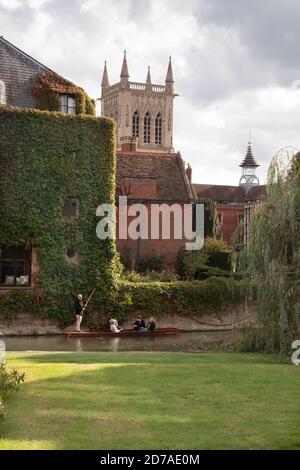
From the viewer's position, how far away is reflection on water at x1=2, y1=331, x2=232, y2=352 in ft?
89.5

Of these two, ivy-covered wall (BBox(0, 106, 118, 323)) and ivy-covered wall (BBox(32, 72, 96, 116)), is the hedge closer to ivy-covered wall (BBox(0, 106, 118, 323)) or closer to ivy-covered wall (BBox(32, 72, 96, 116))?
ivy-covered wall (BBox(0, 106, 118, 323))

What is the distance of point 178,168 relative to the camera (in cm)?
5062

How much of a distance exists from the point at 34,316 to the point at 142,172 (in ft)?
54.3

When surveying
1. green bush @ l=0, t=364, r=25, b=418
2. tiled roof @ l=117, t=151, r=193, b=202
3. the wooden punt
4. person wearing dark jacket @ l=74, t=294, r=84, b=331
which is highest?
tiled roof @ l=117, t=151, r=193, b=202

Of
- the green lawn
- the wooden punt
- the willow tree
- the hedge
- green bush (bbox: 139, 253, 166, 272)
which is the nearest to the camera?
the green lawn

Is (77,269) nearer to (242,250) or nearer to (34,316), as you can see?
(34,316)

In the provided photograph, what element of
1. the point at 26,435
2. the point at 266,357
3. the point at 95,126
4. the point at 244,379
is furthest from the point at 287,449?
the point at 95,126

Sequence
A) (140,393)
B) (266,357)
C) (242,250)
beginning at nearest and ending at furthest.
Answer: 1. (140,393)
2. (266,357)
3. (242,250)

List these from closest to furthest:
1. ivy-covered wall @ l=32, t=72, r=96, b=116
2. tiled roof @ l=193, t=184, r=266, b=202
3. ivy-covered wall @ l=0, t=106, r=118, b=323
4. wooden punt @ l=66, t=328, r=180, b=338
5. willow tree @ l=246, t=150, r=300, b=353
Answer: willow tree @ l=246, t=150, r=300, b=353
wooden punt @ l=66, t=328, r=180, b=338
ivy-covered wall @ l=0, t=106, r=118, b=323
ivy-covered wall @ l=32, t=72, r=96, b=116
tiled roof @ l=193, t=184, r=266, b=202

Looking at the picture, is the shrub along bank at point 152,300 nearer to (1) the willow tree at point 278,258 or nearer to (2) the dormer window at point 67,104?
(2) the dormer window at point 67,104

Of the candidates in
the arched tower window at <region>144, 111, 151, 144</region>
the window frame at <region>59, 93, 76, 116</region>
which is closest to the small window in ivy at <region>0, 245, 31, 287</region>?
the window frame at <region>59, 93, 76, 116</region>

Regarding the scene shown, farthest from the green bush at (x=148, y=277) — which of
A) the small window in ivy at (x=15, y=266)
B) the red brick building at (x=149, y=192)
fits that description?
the red brick building at (x=149, y=192)

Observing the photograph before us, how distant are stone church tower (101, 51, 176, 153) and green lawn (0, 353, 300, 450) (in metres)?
120

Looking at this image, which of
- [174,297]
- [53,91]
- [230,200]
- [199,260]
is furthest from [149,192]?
[230,200]
